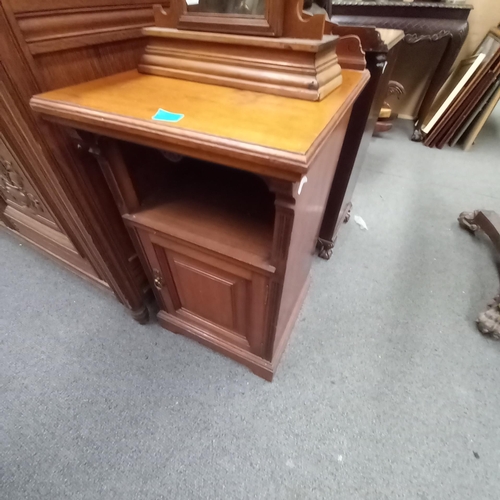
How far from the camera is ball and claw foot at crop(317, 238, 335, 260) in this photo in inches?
51.0

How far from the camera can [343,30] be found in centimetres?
70

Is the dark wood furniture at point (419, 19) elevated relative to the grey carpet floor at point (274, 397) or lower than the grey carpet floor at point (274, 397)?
elevated

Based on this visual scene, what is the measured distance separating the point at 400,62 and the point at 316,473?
2.66 meters

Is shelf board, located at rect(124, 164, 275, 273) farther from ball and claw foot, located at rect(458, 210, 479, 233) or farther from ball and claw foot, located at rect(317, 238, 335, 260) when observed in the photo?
ball and claw foot, located at rect(458, 210, 479, 233)

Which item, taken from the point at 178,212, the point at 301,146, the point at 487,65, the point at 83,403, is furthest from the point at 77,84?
the point at 487,65

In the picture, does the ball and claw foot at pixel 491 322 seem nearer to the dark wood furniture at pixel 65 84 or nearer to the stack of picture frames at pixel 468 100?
the dark wood furniture at pixel 65 84

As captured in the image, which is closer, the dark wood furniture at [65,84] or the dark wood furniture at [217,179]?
the dark wood furniture at [217,179]

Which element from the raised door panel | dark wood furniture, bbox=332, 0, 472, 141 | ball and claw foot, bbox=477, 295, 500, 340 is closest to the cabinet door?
the raised door panel

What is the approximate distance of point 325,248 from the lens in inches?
51.7

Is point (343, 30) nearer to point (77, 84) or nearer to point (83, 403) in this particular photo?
point (77, 84)

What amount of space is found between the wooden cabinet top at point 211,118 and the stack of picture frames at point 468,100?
1.75 meters

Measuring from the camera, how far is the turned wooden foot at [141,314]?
104cm

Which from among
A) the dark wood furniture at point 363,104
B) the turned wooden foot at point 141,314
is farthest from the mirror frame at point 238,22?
the turned wooden foot at point 141,314

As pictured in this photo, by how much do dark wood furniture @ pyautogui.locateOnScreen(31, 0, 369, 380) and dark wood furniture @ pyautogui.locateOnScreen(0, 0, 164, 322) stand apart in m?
0.06
